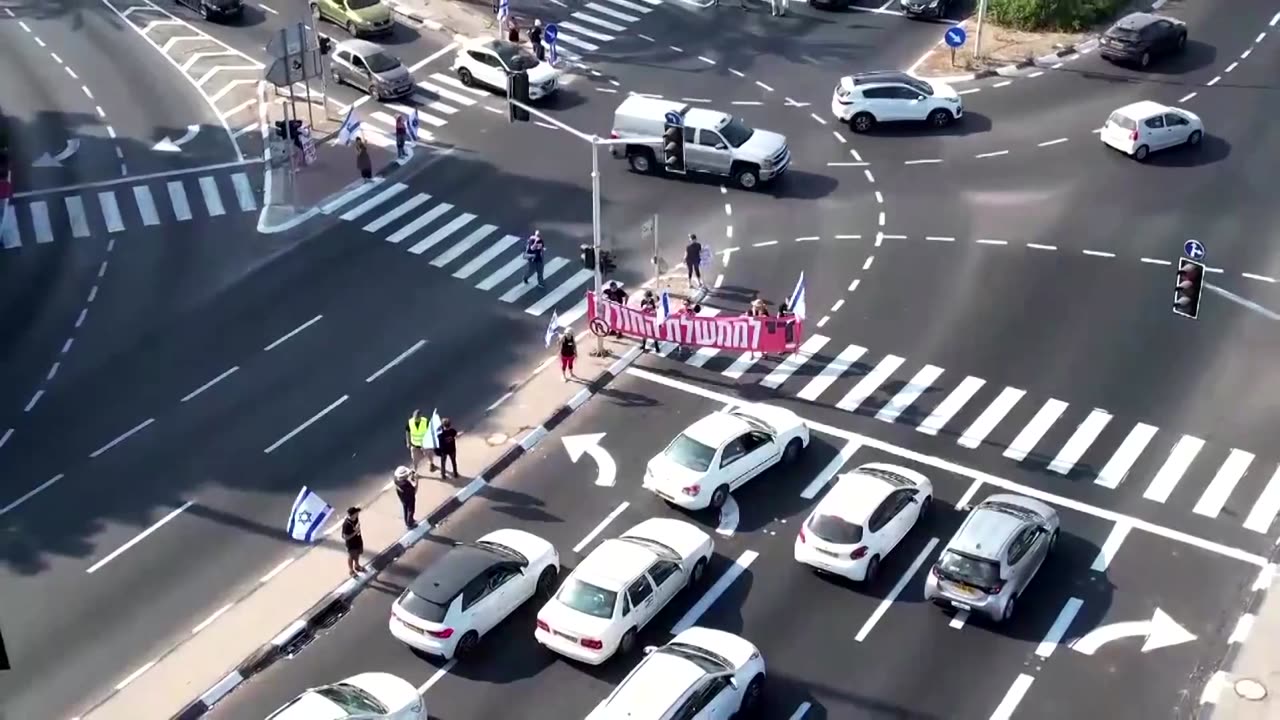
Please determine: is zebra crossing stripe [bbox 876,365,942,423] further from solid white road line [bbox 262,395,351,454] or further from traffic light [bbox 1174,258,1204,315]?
solid white road line [bbox 262,395,351,454]

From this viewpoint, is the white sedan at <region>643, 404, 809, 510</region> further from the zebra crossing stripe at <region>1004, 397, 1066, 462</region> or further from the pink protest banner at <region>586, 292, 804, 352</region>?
the zebra crossing stripe at <region>1004, 397, 1066, 462</region>

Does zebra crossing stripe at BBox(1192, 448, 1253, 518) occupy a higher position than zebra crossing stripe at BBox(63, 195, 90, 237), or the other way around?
zebra crossing stripe at BBox(1192, 448, 1253, 518)

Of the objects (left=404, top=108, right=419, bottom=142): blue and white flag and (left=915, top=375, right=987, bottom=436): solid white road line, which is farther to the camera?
(left=404, top=108, right=419, bottom=142): blue and white flag

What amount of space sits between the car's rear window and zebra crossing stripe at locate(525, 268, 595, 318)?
19416 millimetres

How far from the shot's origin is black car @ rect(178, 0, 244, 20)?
61.1 meters

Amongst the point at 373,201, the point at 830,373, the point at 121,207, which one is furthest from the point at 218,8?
the point at 830,373

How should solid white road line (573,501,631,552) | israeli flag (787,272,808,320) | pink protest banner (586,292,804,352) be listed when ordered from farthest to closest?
1. pink protest banner (586,292,804,352)
2. israeli flag (787,272,808,320)
3. solid white road line (573,501,631,552)

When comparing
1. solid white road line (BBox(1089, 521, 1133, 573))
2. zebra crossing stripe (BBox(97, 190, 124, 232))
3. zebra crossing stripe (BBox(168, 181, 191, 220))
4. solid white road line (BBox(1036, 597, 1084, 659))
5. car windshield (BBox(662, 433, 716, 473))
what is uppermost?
car windshield (BBox(662, 433, 716, 473))

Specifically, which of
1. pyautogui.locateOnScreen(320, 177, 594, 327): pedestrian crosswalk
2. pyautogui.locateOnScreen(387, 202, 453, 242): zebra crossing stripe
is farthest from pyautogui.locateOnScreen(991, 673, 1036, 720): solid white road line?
pyautogui.locateOnScreen(387, 202, 453, 242): zebra crossing stripe

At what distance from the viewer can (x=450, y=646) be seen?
28.6 meters

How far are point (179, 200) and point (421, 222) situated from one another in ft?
28.7

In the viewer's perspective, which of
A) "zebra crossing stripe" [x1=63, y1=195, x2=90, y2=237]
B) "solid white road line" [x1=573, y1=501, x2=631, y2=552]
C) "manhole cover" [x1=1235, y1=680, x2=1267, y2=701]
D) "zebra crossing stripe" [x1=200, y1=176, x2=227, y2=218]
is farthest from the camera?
"zebra crossing stripe" [x1=200, y1=176, x2=227, y2=218]

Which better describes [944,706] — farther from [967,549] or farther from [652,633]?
[652,633]

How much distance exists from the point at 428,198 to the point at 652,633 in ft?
74.4
